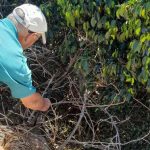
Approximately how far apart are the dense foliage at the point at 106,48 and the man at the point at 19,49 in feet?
2.17

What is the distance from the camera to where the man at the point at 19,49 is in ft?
10.5

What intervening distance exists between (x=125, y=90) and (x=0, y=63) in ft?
5.40

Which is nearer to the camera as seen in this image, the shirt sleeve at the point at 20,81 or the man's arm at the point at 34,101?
the shirt sleeve at the point at 20,81

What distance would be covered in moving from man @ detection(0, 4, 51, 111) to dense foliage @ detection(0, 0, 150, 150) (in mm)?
661

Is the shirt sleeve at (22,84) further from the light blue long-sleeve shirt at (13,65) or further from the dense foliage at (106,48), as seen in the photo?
the dense foliage at (106,48)

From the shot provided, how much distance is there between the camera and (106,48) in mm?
4277

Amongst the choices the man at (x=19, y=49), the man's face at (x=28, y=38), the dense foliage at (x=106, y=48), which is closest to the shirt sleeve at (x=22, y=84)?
the man at (x=19, y=49)

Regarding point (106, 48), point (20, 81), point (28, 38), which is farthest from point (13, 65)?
point (106, 48)

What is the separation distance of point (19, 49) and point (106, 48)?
125cm

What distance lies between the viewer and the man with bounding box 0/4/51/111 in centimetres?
319

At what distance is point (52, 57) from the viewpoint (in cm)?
481

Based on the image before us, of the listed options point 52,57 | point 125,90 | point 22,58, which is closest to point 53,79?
point 52,57

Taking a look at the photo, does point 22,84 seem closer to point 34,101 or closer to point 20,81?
point 20,81

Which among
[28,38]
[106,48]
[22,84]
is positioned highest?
[28,38]
